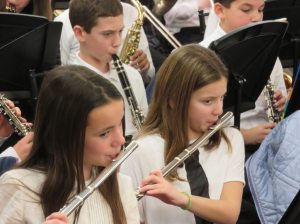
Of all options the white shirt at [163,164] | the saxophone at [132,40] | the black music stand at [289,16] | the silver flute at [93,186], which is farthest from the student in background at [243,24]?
the silver flute at [93,186]

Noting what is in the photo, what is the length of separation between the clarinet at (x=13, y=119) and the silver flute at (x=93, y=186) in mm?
527

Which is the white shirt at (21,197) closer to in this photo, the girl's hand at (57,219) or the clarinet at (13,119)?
the girl's hand at (57,219)

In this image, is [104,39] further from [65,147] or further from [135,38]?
[65,147]

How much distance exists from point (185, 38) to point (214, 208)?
2.01 metres

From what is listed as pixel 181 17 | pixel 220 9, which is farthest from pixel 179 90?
pixel 181 17

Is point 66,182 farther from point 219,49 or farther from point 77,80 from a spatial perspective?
point 219,49

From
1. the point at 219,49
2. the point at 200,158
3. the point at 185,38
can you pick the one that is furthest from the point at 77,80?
the point at 185,38

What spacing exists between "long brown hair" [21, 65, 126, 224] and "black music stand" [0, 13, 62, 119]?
63 cm

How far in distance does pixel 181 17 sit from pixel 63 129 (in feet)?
7.46

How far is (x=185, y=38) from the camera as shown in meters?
3.27

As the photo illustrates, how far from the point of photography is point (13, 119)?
1.60 meters

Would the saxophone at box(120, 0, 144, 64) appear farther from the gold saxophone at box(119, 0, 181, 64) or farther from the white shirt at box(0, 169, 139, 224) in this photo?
the white shirt at box(0, 169, 139, 224)

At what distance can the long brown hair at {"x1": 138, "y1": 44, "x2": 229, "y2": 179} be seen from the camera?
1417 mm

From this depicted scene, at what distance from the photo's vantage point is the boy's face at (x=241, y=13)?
2070mm
